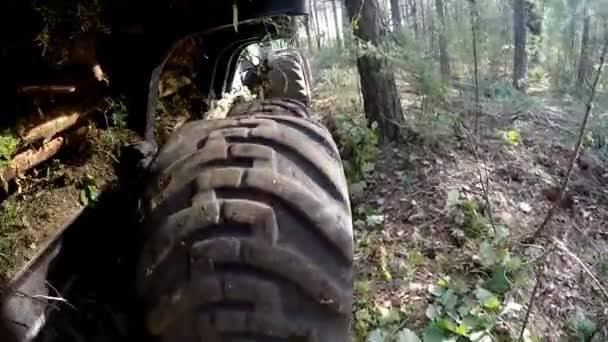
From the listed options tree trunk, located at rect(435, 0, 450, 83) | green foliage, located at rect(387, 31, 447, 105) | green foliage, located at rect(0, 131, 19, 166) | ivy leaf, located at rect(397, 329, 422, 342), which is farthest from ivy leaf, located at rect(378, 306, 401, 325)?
tree trunk, located at rect(435, 0, 450, 83)

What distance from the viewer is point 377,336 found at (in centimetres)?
316

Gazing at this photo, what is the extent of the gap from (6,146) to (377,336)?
7.61 feet

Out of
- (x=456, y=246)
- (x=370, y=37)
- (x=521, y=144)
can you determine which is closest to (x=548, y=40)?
(x=521, y=144)

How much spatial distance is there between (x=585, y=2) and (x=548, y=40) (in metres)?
2.71

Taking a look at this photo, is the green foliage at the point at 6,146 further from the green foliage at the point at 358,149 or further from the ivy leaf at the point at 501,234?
the green foliage at the point at 358,149

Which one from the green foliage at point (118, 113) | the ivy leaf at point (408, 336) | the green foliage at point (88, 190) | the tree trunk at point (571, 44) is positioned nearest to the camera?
the green foliage at point (88, 190)

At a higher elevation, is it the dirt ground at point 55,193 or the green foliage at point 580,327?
the dirt ground at point 55,193

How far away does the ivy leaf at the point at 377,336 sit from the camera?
3.13 metres

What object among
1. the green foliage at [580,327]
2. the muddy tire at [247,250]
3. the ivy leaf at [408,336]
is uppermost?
the muddy tire at [247,250]

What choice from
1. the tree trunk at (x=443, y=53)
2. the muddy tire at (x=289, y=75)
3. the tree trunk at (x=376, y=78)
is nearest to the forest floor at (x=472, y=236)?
the tree trunk at (x=376, y=78)

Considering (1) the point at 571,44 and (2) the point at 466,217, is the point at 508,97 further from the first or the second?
(1) the point at 571,44

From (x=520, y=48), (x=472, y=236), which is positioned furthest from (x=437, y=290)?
(x=520, y=48)

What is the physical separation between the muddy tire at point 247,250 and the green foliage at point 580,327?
8.59 ft

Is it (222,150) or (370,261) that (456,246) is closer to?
(370,261)
